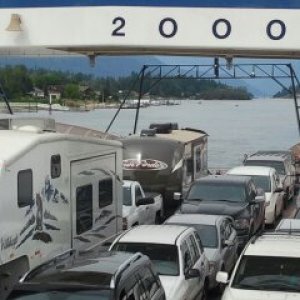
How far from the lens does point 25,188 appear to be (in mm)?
9172

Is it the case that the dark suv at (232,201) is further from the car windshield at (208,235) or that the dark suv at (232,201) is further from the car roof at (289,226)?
the car windshield at (208,235)

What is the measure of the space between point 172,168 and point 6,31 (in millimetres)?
12430

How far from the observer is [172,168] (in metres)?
22.2

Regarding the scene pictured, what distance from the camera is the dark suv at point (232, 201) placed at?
1602cm

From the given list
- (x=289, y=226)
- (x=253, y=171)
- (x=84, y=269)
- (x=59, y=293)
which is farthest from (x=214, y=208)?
(x=59, y=293)

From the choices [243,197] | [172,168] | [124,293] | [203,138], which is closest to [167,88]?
[203,138]

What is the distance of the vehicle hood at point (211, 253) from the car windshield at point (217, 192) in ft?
16.7

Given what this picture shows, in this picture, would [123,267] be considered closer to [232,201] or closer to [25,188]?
[25,188]

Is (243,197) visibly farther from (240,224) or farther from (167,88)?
(167,88)

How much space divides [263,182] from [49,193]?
12.3m

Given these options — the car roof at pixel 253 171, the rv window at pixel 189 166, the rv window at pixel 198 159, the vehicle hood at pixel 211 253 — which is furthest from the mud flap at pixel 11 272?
the rv window at pixel 198 159

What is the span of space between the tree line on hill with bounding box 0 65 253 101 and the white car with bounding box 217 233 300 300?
1041 cm

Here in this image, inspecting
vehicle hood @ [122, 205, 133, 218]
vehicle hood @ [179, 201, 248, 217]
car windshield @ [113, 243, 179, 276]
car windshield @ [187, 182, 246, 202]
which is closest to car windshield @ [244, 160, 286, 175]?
car windshield @ [187, 182, 246, 202]

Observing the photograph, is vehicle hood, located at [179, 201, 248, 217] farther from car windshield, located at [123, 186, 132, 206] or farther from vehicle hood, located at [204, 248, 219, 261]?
vehicle hood, located at [204, 248, 219, 261]
